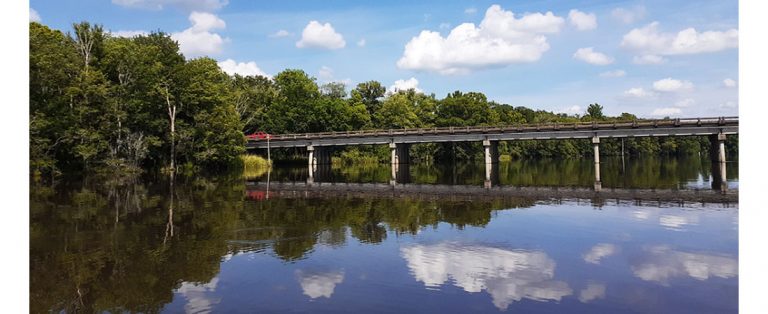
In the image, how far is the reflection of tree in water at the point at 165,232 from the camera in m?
11.4

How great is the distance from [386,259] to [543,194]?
21.8m

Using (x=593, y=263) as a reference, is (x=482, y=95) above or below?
above

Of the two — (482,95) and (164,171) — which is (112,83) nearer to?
(164,171)

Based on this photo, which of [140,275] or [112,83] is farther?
[112,83]

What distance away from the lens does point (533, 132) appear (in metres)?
65.1

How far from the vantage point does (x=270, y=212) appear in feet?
79.0

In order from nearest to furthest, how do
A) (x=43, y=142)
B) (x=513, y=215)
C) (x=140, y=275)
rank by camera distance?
(x=140, y=275) < (x=513, y=215) < (x=43, y=142)

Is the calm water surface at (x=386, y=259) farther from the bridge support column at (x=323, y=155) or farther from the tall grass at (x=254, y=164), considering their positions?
the bridge support column at (x=323, y=155)

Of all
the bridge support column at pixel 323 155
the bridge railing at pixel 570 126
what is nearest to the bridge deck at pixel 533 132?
the bridge railing at pixel 570 126

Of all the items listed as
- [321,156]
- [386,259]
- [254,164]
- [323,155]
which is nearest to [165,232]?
[386,259]
